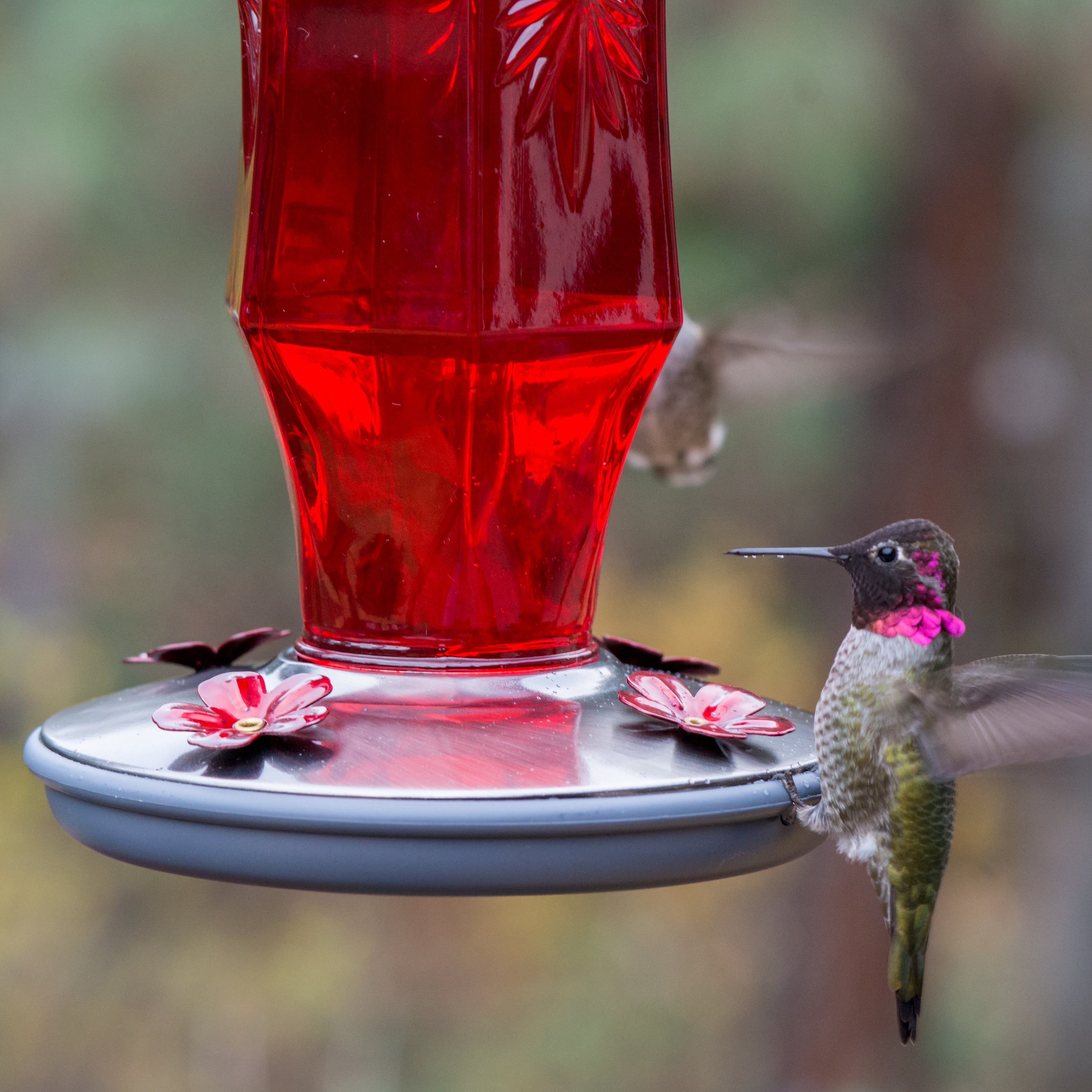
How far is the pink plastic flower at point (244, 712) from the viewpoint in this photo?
1479 millimetres

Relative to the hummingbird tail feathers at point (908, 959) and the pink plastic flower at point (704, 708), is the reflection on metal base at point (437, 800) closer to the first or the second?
the pink plastic flower at point (704, 708)

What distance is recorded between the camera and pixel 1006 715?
178cm

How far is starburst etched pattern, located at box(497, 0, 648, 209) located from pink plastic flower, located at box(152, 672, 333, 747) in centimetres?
67

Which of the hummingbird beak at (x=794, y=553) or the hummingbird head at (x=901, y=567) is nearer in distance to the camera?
the hummingbird beak at (x=794, y=553)

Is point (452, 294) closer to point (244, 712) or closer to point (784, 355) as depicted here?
point (244, 712)

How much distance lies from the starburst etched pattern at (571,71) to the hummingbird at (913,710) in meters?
0.53

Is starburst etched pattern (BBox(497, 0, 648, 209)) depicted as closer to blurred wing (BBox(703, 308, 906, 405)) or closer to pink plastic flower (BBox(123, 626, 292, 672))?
pink plastic flower (BBox(123, 626, 292, 672))

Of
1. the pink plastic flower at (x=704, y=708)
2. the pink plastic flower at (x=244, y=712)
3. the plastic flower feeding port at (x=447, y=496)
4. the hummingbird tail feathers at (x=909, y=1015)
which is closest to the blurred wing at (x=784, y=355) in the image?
the plastic flower feeding port at (x=447, y=496)

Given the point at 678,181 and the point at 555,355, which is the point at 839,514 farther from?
the point at 555,355

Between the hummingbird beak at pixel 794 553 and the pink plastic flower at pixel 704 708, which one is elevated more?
the hummingbird beak at pixel 794 553

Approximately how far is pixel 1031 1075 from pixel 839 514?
256cm

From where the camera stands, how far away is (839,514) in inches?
264

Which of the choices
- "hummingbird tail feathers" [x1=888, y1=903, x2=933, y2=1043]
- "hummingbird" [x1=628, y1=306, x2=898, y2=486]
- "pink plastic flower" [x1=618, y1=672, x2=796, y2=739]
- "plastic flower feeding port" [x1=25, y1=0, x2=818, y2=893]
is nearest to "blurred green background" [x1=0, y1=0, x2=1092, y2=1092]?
"hummingbird" [x1=628, y1=306, x2=898, y2=486]

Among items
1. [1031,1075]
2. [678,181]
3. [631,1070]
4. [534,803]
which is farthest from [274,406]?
[631,1070]
